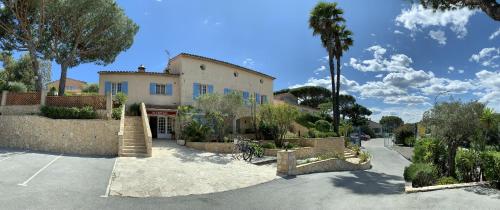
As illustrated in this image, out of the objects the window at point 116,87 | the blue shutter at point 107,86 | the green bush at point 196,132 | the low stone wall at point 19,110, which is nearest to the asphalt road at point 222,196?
the low stone wall at point 19,110

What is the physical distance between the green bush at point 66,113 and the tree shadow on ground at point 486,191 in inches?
778

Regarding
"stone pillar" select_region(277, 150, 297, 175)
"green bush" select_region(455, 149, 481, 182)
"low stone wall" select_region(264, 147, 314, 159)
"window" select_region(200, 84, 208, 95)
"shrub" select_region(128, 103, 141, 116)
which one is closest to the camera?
"green bush" select_region(455, 149, 481, 182)

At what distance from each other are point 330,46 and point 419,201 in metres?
25.7

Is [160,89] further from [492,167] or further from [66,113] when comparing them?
[492,167]

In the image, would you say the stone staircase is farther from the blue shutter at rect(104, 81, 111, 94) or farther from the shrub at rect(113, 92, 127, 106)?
the blue shutter at rect(104, 81, 111, 94)

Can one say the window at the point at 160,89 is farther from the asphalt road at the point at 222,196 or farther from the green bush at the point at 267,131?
the asphalt road at the point at 222,196

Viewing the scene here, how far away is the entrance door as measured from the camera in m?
28.8

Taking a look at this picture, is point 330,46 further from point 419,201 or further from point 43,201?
point 43,201

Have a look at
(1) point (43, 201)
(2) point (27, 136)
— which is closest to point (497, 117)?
(1) point (43, 201)

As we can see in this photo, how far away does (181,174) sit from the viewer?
568 inches

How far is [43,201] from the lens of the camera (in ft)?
29.7

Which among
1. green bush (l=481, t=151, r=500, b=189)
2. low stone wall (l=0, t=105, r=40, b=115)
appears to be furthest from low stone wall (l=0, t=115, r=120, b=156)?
green bush (l=481, t=151, r=500, b=189)

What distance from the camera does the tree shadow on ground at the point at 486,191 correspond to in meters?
10.4

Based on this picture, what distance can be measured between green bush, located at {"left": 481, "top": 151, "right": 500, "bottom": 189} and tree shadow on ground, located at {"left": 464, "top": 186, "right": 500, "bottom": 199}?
0.33 metres
